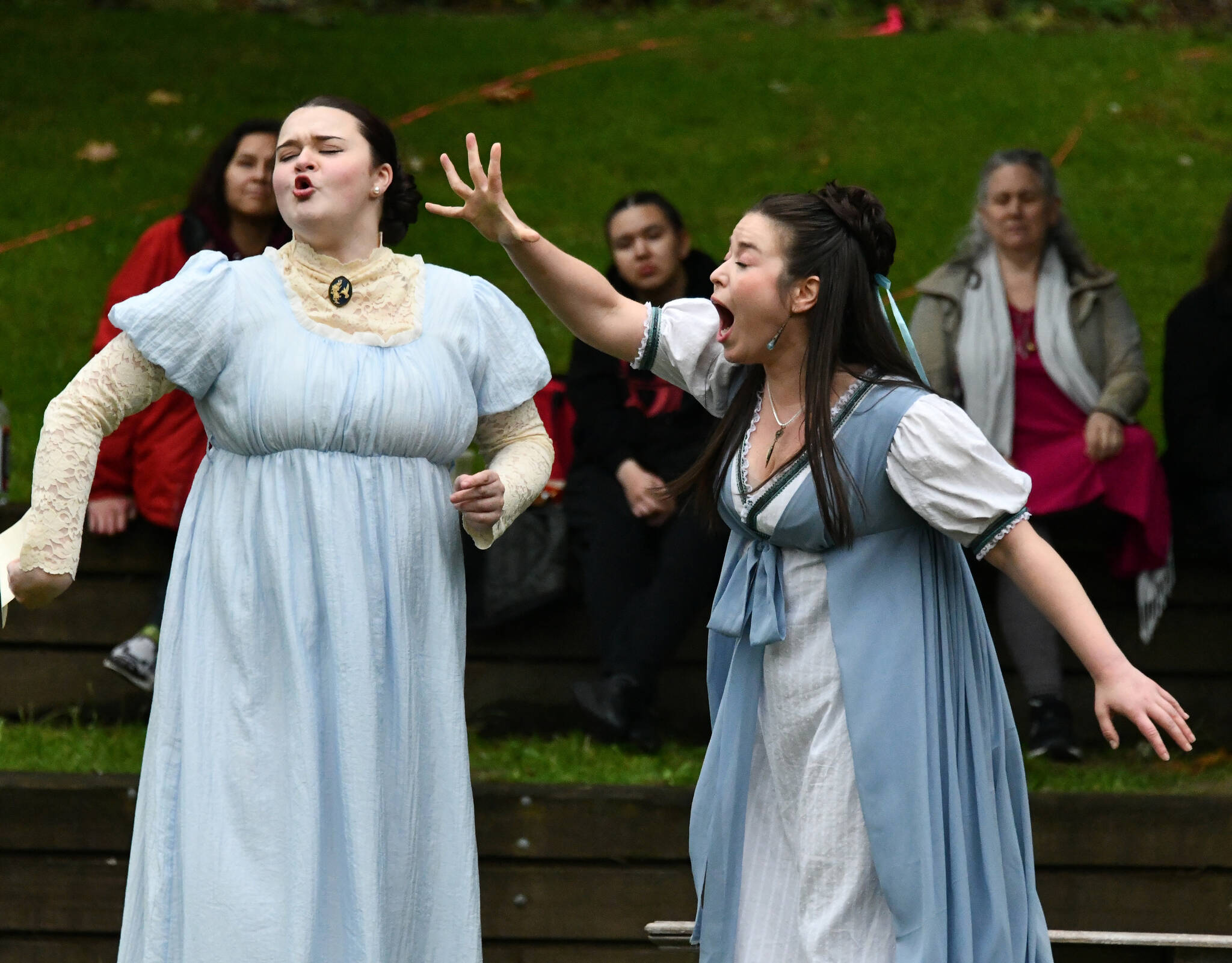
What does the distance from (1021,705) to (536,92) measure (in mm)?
5408

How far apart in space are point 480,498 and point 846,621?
676 mm

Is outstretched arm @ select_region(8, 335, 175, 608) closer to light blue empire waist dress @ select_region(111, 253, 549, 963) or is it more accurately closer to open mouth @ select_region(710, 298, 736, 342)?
light blue empire waist dress @ select_region(111, 253, 549, 963)

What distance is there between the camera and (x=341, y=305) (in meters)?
3.10

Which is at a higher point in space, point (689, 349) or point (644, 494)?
point (689, 349)

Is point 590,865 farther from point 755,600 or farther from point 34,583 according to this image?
point 34,583

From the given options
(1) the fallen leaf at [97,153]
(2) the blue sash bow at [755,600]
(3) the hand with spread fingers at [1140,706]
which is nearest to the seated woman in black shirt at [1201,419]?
(3) the hand with spread fingers at [1140,706]

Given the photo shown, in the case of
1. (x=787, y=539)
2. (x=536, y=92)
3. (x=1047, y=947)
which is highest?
(x=536, y=92)

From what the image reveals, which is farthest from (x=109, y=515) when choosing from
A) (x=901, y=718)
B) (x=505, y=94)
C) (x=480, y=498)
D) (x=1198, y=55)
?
(x=1198, y=55)

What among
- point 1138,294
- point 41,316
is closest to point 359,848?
point 41,316

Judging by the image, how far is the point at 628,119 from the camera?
9.07 metres

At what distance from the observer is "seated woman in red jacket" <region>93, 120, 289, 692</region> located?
4695mm

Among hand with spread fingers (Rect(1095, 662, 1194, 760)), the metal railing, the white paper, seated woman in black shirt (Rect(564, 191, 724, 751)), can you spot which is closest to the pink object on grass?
seated woman in black shirt (Rect(564, 191, 724, 751))

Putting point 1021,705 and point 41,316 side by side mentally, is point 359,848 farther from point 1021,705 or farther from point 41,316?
point 41,316

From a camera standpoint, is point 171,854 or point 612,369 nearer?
point 171,854
